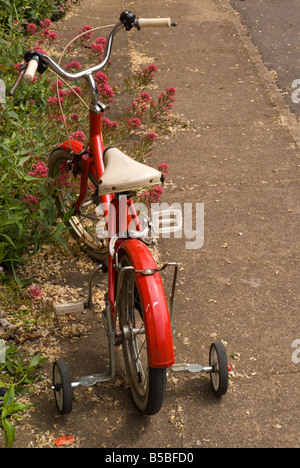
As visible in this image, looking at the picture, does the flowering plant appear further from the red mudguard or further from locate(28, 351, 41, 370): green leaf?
the red mudguard

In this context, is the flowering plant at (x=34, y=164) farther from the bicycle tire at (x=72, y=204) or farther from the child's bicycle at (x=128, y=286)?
the child's bicycle at (x=128, y=286)

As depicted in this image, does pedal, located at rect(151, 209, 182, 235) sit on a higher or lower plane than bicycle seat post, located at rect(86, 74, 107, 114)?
lower

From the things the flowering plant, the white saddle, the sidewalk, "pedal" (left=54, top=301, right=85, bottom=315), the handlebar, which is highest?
the handlebar

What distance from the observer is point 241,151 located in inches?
209

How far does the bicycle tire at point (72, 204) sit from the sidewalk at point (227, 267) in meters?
0.51

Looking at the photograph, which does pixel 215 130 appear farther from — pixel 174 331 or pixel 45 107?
pixel 174 331

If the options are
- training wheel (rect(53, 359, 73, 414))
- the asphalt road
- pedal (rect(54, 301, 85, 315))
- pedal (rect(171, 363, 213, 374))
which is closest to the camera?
training wheel (rect(53, 359, 73, 414))

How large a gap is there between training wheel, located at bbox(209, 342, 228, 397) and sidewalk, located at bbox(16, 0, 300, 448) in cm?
8

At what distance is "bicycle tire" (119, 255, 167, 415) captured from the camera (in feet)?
9.13

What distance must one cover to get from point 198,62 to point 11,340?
4.41 metres

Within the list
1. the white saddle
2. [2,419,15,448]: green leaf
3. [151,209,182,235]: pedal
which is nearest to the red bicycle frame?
the white saddle

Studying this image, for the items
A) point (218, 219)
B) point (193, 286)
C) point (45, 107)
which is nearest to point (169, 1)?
point (45, 107)

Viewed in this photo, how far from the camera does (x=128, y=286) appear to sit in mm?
3105

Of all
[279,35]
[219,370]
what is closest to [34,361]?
[219,370]
